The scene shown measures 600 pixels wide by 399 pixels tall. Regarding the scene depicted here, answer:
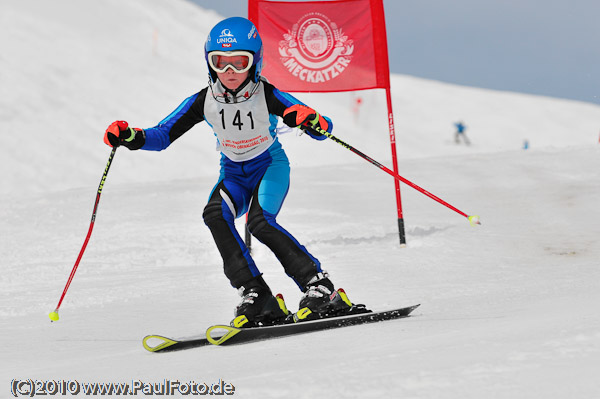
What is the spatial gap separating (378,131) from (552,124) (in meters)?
12.1

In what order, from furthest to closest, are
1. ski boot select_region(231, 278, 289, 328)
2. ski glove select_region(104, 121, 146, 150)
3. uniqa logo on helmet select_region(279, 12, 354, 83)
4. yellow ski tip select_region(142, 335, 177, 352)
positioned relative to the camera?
uniqa logo on helmet select_region(279, 12, 354, 83) < ski glove select_region(104, 121, 146, 150) < ski boot select_region(231, 278, 289, 328) < yellow ski tip select_region(142, 335, 177, 352)

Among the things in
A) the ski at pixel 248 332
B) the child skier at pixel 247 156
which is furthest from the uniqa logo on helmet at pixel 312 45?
the ski at pixel 248 332

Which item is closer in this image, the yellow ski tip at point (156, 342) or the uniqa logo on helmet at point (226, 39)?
the yellow ski tip at point (156, 342)

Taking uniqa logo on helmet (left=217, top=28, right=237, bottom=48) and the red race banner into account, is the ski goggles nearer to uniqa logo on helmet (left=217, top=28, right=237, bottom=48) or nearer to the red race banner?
uniqa logo on helmet (left=217, top=28, right=237, bottom=48)

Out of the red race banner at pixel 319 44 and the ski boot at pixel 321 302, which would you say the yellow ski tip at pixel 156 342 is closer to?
the ski boot at pixel 321 302

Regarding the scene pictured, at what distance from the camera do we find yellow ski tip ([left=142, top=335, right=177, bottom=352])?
3.20 m

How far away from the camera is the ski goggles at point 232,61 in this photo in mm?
3672

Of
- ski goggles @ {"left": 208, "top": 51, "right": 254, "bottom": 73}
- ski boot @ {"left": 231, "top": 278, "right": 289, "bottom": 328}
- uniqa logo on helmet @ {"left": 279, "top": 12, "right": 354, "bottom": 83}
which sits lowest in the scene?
ski boot @ {"left": 231, "top": 278, "right": 289, "bottom": 328}

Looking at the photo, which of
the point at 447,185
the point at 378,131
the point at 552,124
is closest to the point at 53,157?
the point at 447,185

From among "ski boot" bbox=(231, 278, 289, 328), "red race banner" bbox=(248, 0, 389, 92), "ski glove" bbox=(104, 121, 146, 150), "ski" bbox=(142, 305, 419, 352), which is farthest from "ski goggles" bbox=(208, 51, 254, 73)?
"red race banner" bbox=(248, 0, 389, 92)

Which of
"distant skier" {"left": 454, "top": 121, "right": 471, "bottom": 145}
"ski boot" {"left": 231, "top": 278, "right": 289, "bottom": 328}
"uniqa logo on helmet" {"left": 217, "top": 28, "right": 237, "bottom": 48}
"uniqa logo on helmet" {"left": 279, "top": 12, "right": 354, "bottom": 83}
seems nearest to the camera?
"ski boot" {"left": 231, "top": 278, "right": 289, "bottom": 328}

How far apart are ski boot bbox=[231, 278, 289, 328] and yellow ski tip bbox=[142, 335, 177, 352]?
374mm

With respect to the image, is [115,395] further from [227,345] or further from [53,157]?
[53,157]

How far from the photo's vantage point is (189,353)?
310 cm
